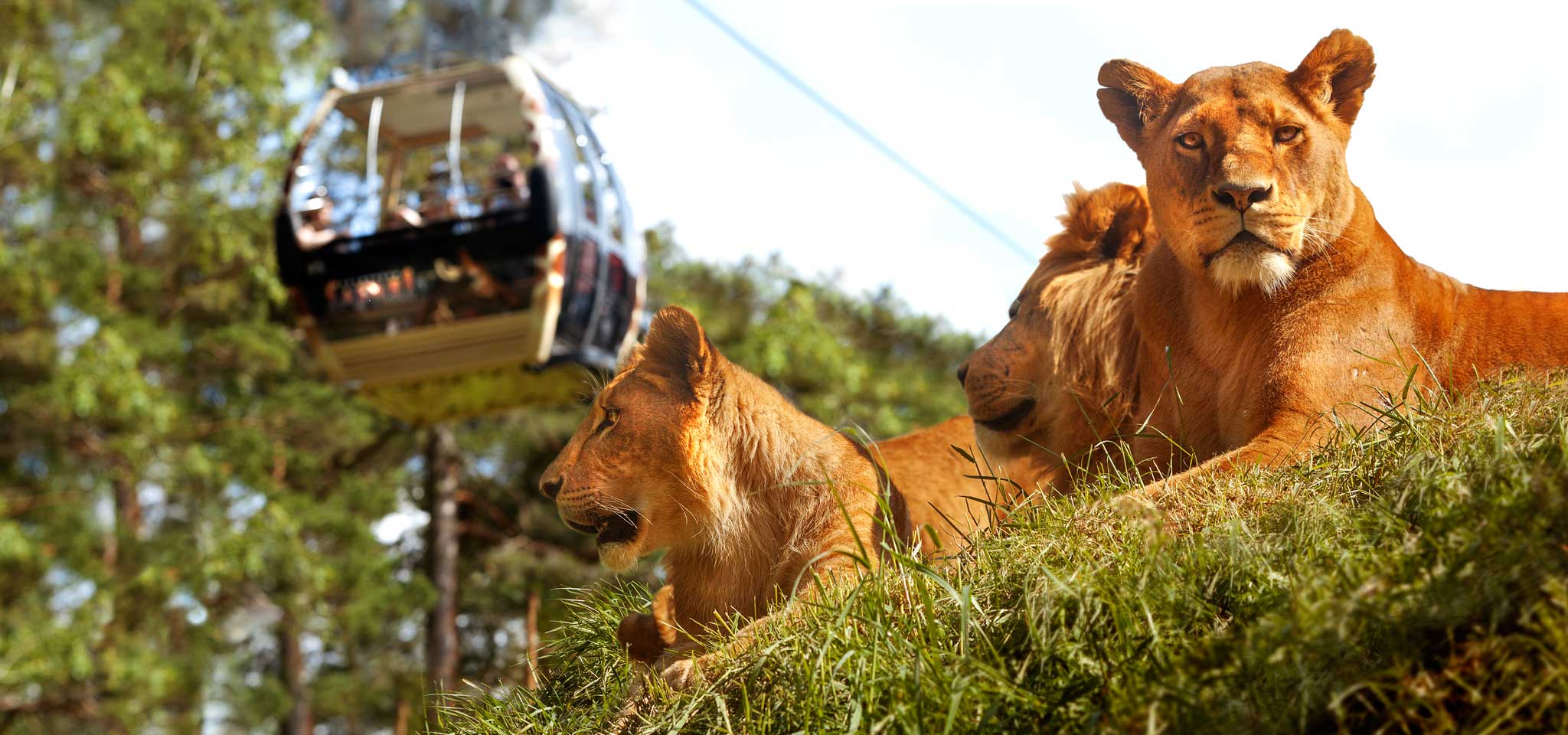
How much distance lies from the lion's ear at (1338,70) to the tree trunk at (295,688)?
22.8m

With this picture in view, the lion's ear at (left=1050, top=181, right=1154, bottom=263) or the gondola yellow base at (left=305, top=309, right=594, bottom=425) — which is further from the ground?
the lion's ear at (left=1050, top=181, right=1154, bottom=263)

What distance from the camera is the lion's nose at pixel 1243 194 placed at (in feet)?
10.1

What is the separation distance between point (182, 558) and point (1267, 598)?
71.9 feet

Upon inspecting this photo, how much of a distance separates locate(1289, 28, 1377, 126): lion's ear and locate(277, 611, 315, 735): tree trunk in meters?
22.8

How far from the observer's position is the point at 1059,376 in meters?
3.99

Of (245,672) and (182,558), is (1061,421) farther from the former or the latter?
(245,672)

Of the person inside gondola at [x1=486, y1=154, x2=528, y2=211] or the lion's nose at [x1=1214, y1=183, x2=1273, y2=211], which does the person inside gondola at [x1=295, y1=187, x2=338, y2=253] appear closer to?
the person inside gondola at [x1=486, y1=154, x2=528, y2=211]

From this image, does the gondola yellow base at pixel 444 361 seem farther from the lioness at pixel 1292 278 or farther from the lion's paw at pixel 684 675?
the lioness at pixel 1292 278

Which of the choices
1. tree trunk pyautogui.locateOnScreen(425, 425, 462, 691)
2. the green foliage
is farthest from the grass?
tree trunk pyautogui.locateOnScreen(425, 425, 462, 691)

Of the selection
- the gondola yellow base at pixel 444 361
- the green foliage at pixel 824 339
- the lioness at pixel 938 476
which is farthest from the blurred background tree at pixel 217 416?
the lioness at pixel 938 476

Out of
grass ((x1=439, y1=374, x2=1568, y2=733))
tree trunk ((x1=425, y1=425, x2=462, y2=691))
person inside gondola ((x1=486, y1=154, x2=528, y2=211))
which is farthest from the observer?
tree trunk ((x1=425, y1=425, x2=462, y2=691))

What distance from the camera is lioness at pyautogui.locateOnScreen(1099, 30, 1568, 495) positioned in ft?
10.2

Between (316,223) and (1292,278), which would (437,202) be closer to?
(316,223)

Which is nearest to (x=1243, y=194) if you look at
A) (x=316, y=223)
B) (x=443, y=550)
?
(x=316, y=223)
